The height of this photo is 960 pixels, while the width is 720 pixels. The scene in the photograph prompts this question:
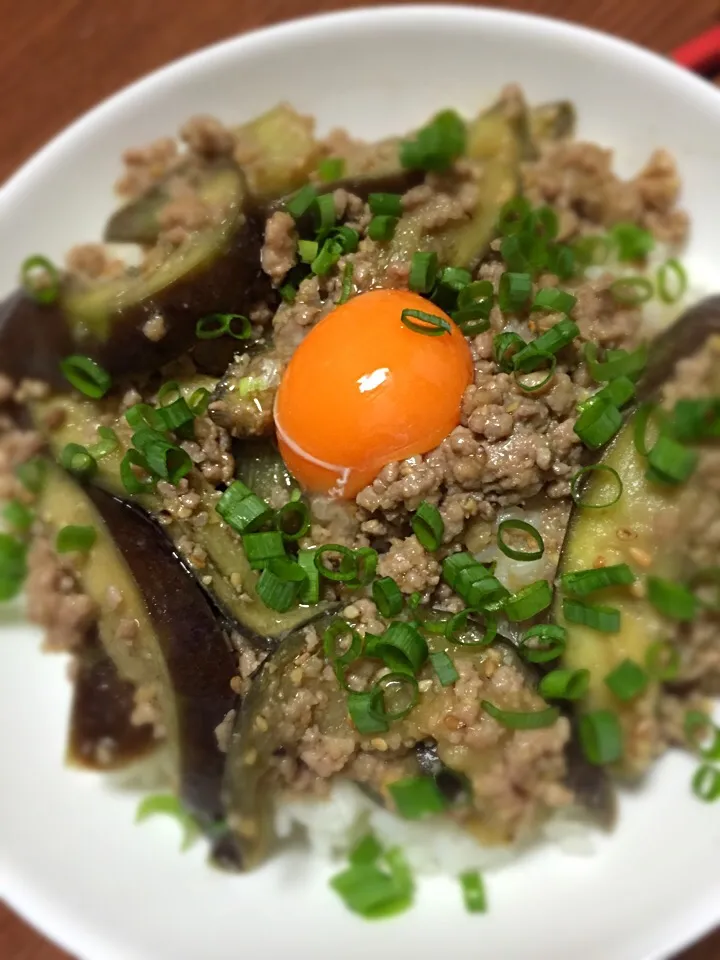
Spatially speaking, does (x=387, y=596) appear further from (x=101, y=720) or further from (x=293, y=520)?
(x=101, y=720)

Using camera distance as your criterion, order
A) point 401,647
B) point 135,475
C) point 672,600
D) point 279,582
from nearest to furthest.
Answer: point 672,600 → point 401,647 → point 279,582 → point 135,475

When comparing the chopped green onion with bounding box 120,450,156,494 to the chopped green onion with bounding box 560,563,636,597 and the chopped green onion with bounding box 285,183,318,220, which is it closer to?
the chopped green onion with bounding box 285,183,318,220

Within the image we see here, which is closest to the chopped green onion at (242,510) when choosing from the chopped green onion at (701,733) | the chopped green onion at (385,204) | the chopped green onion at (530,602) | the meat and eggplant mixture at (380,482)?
the meat and eggplant mixture at (380,482)

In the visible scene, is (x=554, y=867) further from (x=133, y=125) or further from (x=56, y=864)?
(x=133, y=125)

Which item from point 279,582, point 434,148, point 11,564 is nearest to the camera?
point 279,582

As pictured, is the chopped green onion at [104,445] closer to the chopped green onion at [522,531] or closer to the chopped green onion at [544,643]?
the chopped green onion at [522,531]

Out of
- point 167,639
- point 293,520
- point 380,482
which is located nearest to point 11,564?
point 167,639

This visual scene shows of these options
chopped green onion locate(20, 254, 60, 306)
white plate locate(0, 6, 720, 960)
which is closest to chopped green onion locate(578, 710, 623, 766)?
white plate locate(0, 6, 720, 960)
